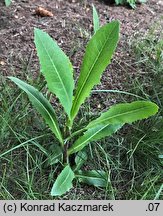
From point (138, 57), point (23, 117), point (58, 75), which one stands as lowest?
point (23, 117)

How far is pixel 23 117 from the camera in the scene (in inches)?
65.4

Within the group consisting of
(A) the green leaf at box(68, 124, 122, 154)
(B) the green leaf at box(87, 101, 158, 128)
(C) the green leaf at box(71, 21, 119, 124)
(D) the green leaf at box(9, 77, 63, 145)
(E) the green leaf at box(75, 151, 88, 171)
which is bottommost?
(E) the green leaf at box(75, 151, 88, 171)

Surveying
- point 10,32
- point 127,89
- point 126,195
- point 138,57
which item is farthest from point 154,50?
point 126,195

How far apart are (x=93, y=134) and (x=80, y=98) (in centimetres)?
14

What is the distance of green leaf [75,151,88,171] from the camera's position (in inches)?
61.7

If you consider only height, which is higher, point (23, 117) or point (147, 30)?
point (147, 30)

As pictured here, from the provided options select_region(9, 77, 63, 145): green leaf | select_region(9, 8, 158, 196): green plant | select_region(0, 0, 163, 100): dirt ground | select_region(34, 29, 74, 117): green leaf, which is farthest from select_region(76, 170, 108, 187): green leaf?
select_region(0, 0, 163, 100): dirt ground

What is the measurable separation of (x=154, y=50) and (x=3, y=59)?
2.39 feet

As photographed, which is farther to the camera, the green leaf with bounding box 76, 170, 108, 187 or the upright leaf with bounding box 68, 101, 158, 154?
the green leaf with bounding box 76, 170, 108, 187

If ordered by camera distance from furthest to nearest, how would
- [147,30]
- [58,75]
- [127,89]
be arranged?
[147,30], [127,89], [58,75]

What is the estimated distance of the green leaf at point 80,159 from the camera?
1.57 meters

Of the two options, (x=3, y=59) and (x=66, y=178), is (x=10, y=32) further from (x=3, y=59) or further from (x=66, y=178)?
(x=66, y=178)

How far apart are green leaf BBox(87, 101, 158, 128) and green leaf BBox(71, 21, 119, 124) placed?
4.4 inches

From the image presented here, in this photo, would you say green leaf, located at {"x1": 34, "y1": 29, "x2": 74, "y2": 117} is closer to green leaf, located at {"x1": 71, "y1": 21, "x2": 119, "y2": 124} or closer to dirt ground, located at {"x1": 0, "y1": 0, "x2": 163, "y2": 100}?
green leaf, located at {"x1": 71, "y1": 21, "x2": 119, "y2": 124}
